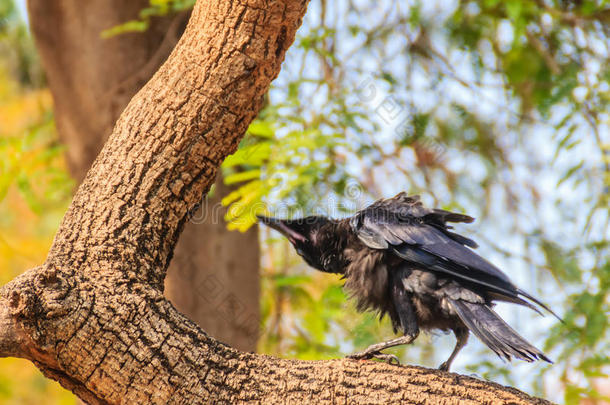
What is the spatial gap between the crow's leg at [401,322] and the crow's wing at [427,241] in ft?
0.59

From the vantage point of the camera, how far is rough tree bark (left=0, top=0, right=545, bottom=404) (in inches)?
81.9

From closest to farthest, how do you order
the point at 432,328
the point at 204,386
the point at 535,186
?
the point at 204,386 < the point at 432,328 < the point at 535,186

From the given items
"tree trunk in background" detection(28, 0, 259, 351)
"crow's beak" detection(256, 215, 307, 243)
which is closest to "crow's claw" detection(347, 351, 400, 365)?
"crow's beak" detection(256, 215, 307, 243)

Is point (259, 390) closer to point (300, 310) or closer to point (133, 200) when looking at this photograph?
point (133, 200)

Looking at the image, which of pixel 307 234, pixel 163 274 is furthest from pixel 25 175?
pixel 163 274

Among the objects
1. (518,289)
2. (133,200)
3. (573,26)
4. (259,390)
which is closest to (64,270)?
(133,200)

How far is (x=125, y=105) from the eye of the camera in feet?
16.4

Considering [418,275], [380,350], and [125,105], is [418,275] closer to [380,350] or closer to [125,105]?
[380,350]

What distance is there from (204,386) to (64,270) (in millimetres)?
652

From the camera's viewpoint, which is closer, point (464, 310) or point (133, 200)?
point (133, 200)

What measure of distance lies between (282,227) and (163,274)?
131 cm

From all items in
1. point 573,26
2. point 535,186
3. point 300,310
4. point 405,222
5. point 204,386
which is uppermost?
point 573,26

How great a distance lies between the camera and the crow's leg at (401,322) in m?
2.79

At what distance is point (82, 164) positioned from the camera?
16.8 ft
